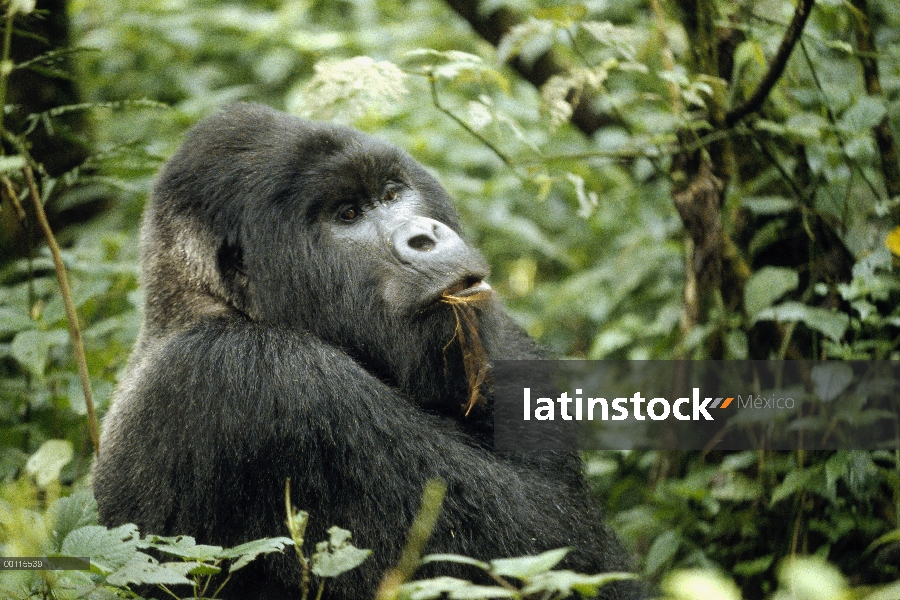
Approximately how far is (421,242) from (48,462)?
159 cm

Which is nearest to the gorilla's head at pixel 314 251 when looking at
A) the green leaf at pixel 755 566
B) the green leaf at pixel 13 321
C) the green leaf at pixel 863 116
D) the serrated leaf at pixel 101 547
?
the green leaf at pixel 13 321

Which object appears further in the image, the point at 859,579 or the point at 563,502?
the point at 859,579

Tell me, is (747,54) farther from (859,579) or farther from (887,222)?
(859,579)

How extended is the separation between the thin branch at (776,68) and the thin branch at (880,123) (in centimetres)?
49

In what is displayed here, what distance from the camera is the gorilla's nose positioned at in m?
2.86

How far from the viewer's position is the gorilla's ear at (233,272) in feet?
9.87

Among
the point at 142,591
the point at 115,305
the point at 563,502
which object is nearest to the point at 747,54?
the point at 563,502

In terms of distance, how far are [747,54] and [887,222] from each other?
35.9 inches

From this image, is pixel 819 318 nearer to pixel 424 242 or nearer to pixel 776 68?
pixel 776 68

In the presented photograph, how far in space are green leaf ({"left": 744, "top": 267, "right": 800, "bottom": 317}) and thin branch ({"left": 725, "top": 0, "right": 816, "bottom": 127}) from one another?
665 millimetres

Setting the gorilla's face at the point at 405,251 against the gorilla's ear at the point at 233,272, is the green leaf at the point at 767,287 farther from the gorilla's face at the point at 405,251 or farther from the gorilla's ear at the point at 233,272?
the gorilla's ear at the point at 233,272

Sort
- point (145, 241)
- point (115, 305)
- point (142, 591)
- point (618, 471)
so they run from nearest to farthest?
point (142, 591), point (145, 241), point (618, 471), point (115, 305)

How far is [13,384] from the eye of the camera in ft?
13.3

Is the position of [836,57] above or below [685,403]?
above
